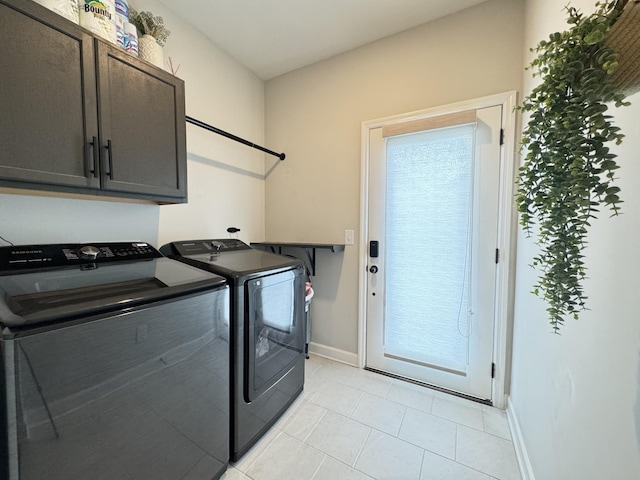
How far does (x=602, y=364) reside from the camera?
71 centimetres

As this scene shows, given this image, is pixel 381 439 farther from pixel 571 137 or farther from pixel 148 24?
pixel 148 24

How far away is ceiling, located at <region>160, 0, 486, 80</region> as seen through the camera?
6.02 feet

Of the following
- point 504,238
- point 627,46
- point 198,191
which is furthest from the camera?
point 198,191

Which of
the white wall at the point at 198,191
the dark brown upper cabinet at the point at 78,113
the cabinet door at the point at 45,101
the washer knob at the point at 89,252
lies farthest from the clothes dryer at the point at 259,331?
the cabinet door at the point at 45,101

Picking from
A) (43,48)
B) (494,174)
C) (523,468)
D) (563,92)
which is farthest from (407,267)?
(43,48)

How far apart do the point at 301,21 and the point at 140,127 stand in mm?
1512

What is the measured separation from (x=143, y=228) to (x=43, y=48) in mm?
1017

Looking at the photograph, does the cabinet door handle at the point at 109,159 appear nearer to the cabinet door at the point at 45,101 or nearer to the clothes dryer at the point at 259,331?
the cabinet door at the point at 45,101

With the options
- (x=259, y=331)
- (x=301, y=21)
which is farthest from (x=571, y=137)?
(x=301, y=21)

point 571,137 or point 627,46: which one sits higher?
point 627,46

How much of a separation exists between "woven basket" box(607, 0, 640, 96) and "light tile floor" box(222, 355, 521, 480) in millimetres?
1766

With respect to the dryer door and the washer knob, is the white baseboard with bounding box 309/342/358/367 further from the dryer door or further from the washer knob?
the washer knob

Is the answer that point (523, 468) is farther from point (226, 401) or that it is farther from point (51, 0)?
point (51, 0)

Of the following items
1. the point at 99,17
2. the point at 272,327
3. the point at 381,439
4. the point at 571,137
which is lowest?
the point at 381,439
